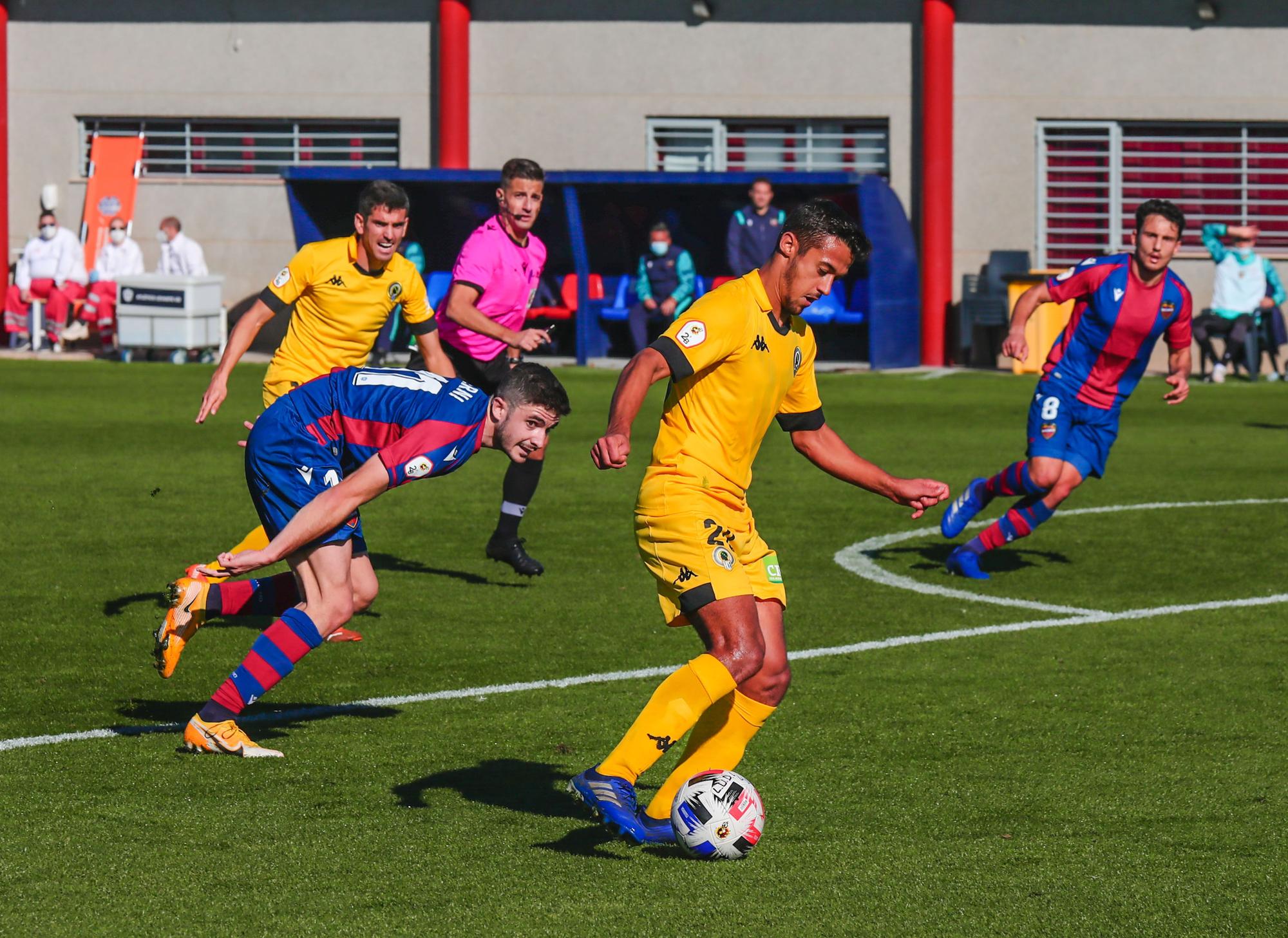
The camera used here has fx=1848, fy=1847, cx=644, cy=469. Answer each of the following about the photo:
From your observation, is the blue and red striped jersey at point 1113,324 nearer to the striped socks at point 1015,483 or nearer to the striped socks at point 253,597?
the striped socks at point 1015,483

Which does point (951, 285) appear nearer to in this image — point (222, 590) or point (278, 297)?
point (278, 297)

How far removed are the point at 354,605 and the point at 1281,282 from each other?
68.9ft

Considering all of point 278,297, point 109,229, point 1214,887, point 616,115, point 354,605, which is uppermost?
point 616,115

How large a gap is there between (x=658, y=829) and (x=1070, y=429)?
567 cm

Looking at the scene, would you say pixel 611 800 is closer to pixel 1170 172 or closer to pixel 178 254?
pixel 178 254

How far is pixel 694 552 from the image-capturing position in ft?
17.6

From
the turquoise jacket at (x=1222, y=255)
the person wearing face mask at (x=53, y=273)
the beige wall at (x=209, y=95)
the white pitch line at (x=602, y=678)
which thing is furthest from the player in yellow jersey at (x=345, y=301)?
the beige wall at (x=209, y=95)

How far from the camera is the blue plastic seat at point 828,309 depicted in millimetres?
25203

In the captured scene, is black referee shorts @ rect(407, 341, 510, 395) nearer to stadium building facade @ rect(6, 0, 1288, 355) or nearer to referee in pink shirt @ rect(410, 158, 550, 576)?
referee in pink shirt @ rect(410, 158, 550, 576)

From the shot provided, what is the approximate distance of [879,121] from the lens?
26.5 meters

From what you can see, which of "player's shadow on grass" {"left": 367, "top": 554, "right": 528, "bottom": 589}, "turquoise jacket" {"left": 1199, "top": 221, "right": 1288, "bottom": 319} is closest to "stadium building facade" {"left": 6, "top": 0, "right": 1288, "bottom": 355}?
"turquoise jacket" {"left": 1199, "top": 221, "right": 1288, "bottom": 319}

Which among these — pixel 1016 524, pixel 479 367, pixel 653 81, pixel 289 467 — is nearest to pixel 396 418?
pixel 289 467

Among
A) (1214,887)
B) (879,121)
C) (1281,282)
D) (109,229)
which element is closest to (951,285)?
(879,121)

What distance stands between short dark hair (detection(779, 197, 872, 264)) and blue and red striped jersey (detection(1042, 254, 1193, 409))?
4.86 meters
